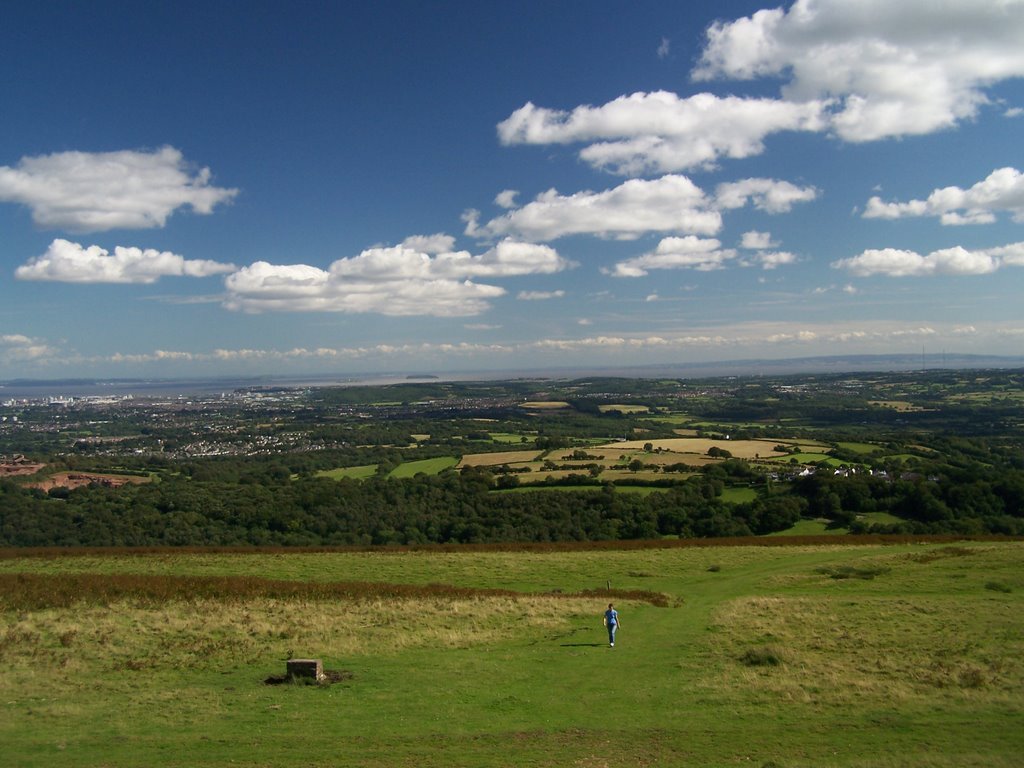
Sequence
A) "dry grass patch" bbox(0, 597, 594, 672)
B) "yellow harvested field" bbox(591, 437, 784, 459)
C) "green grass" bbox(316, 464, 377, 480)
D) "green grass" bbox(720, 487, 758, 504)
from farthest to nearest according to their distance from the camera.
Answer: "yellow harvested field" bbox(591, 437, 784, 459) → "green grass" bbox(316, 464, 377, 480) → "green grass" bbox(720, 487, 758, 504) → "dry grass patch" bbox(0, 597, 594, 672)

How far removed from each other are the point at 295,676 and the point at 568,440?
9549 centimetres

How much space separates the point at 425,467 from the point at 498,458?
10.2 m

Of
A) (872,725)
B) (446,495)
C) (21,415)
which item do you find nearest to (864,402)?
(446,495)

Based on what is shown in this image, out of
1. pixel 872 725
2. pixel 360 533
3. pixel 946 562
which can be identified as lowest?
pixel 360 533

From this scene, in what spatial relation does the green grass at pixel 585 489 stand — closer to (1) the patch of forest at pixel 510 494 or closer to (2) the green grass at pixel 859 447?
(1) the patch of forest at pixel 510 494

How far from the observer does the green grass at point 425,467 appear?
81.3 meters

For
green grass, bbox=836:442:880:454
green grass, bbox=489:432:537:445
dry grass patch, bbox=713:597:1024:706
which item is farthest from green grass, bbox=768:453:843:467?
dry grass patch, bbox=713:597:1024:706

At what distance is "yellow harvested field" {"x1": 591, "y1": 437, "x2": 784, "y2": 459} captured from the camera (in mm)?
83025

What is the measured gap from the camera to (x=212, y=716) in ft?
47.0

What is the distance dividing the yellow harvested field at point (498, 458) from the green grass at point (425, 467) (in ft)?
6.88

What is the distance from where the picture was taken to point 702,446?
91875mm

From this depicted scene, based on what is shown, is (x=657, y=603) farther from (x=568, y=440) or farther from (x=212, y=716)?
(x=568, y=440)

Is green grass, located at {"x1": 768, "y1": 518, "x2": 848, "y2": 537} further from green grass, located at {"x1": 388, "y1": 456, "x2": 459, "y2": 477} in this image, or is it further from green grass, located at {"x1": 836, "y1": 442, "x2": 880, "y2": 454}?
green grass, located at {"x1": 388, "y1": 456, "x2": 459, "y2": 477}

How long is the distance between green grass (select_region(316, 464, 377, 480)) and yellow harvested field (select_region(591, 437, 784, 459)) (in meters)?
31.3
